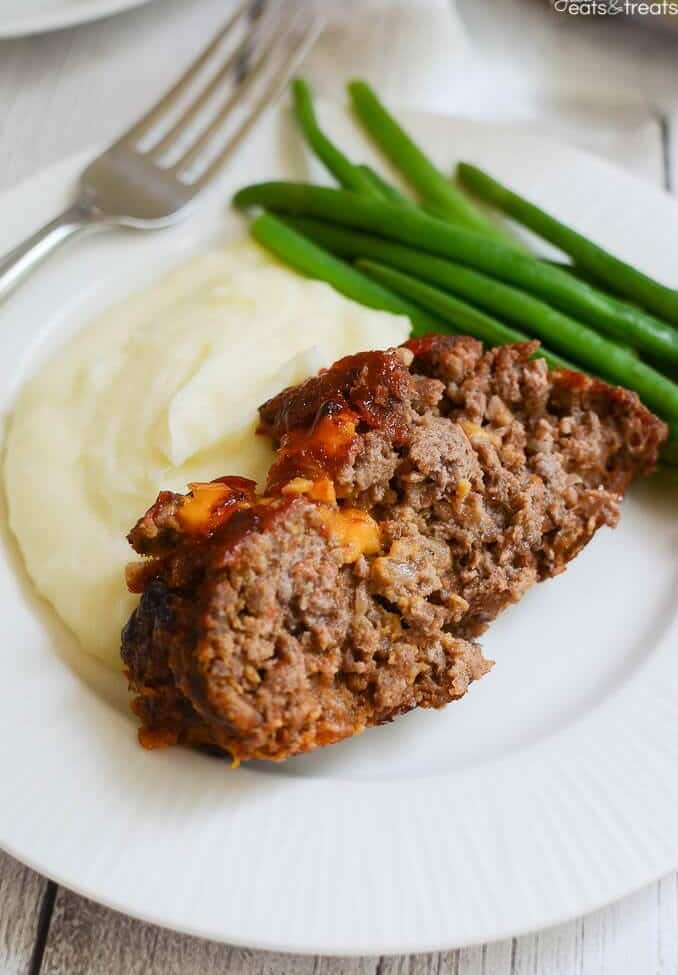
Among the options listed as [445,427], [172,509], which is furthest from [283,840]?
[445,427]

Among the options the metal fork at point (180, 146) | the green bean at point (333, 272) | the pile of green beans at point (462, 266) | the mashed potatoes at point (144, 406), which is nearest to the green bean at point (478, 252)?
the pile of green beans at point (462, 266)

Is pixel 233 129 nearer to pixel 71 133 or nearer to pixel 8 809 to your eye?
pixel 71 133

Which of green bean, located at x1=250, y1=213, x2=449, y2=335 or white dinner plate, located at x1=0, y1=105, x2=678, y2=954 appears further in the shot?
green bean, located at x1=250, y1=213, x2=449, y2=335

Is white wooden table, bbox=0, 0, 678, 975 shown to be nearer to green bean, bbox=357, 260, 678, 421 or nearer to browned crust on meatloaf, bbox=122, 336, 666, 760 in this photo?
green bean, bbox=357, 260, 678, 421

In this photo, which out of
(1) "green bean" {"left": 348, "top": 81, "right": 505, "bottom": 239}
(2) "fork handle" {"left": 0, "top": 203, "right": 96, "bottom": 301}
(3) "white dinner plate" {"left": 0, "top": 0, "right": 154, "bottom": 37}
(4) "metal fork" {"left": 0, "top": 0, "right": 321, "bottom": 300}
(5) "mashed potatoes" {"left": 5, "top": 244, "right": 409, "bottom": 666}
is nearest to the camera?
(5) "mashed potatoes" {"left": 5, "top": 244, "right": 409, "bottom": 666}

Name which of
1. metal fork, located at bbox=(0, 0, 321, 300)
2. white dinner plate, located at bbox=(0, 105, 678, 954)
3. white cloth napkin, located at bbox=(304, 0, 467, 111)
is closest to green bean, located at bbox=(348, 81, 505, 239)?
metal fork, located at bbox=(0, 0, 321, 300)

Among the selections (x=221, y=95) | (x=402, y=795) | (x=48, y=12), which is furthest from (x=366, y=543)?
(x=48, y=12)
